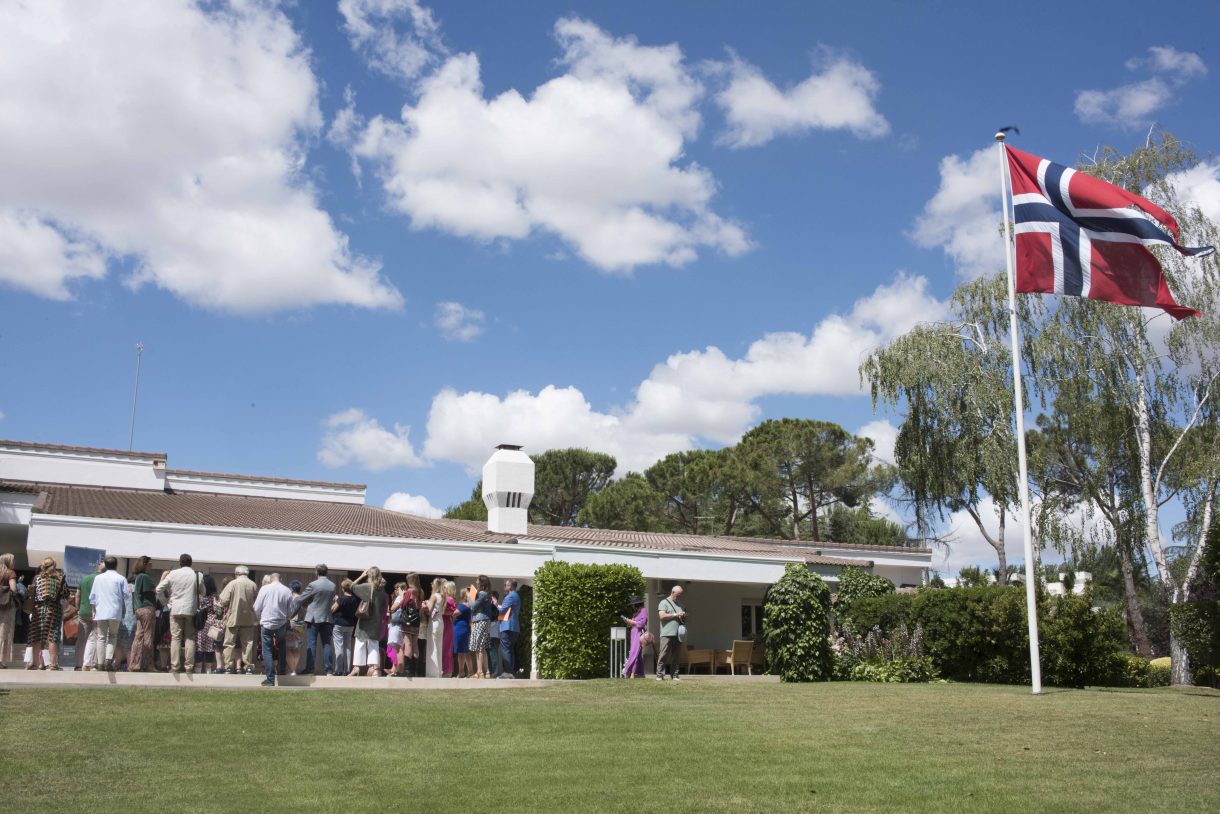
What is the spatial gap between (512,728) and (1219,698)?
10955 mm

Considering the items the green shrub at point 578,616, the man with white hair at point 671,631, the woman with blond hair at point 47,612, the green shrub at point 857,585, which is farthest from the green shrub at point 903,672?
the woman with blond hair at point 47,612

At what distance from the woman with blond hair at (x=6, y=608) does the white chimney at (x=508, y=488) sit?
11.0 meters

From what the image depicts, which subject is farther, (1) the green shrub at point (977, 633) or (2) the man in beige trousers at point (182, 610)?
(1) the green shrub at point (977, 633)

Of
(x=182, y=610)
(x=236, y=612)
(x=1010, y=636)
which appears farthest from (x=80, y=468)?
(x=1010, y=636)

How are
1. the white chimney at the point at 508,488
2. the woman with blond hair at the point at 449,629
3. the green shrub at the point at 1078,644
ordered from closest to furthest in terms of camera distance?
the woman with blond hair at the point at 449,629 < the green shrub at the point at 1078,644 < the white chimney at the point at 508,488

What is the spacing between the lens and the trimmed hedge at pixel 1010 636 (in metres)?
17.2

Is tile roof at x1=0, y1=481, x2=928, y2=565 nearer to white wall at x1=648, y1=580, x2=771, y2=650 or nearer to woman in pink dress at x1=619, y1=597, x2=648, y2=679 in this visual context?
white wall at x1=648, y1=580, x2=771, y2=650

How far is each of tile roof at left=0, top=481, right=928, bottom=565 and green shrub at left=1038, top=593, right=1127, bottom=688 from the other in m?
7.42

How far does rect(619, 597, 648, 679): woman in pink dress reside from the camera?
17.4 meters

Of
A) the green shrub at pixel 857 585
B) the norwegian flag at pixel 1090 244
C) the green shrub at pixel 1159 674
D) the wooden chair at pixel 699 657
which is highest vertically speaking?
the norwegian flag at pixel 1090 244

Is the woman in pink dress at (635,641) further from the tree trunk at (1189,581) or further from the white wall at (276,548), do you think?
the tree trunk at (1189,581)

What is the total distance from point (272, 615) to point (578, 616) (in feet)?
17.5

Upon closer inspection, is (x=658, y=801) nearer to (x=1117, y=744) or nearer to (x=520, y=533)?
(x=1117, y=744)

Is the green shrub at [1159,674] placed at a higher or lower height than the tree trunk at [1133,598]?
lower
